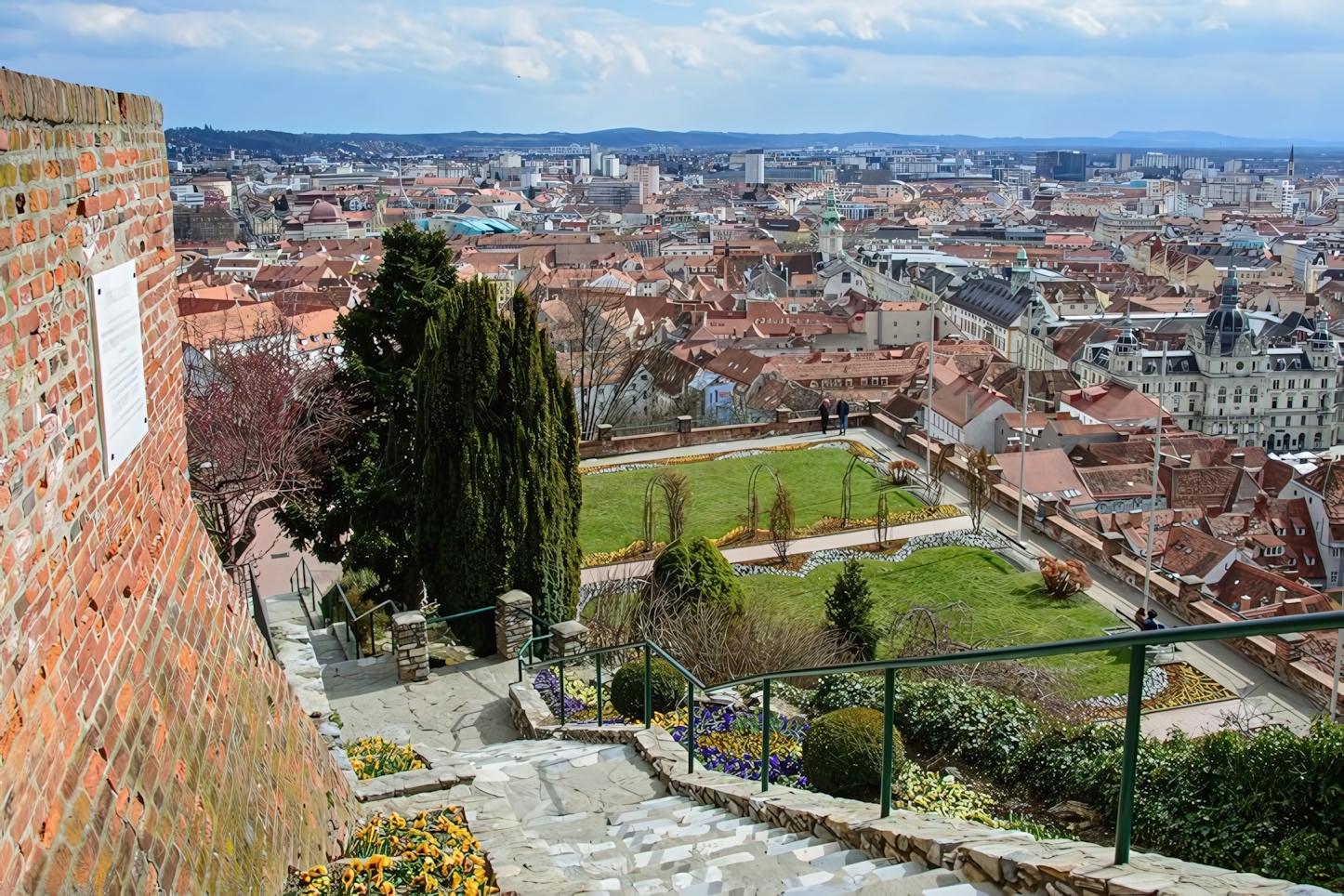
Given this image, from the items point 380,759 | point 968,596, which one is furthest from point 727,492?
point 380,759

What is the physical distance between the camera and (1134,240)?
5212 inches

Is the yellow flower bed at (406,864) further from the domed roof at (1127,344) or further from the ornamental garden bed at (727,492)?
the domed roof at (1127,344)

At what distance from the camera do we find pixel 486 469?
1210cm

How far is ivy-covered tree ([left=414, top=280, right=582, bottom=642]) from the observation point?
12.1 metres

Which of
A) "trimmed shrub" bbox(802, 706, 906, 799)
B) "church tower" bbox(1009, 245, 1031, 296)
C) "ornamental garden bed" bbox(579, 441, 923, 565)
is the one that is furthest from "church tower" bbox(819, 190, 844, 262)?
"trimmed shrub" bbox(802, 706, 906, 799)

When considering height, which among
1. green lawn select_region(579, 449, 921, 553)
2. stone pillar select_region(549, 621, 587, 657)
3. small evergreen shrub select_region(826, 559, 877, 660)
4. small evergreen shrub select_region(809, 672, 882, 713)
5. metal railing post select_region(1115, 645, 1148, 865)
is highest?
metal railing post select_region(1115, 645, 1148, 865)

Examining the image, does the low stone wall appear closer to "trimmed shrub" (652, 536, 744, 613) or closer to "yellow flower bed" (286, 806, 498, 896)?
"yellow flower bed" (286, 806, 498, 896)

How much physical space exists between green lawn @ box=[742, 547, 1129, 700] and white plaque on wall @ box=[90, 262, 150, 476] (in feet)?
33.9

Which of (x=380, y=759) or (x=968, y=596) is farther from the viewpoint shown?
(x=968, y=596)

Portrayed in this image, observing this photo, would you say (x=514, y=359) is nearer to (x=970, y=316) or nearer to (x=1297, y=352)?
(x=1297, y=352)

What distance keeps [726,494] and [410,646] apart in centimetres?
1035

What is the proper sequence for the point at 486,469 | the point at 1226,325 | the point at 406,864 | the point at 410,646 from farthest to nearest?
1. the point at 1226,325
2. the point at 486,469
3. the point at 410,646
4. the point at 406,864

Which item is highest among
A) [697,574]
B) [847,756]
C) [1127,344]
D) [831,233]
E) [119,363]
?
→ [119,363]

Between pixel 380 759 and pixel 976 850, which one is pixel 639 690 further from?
pixel 976 850
